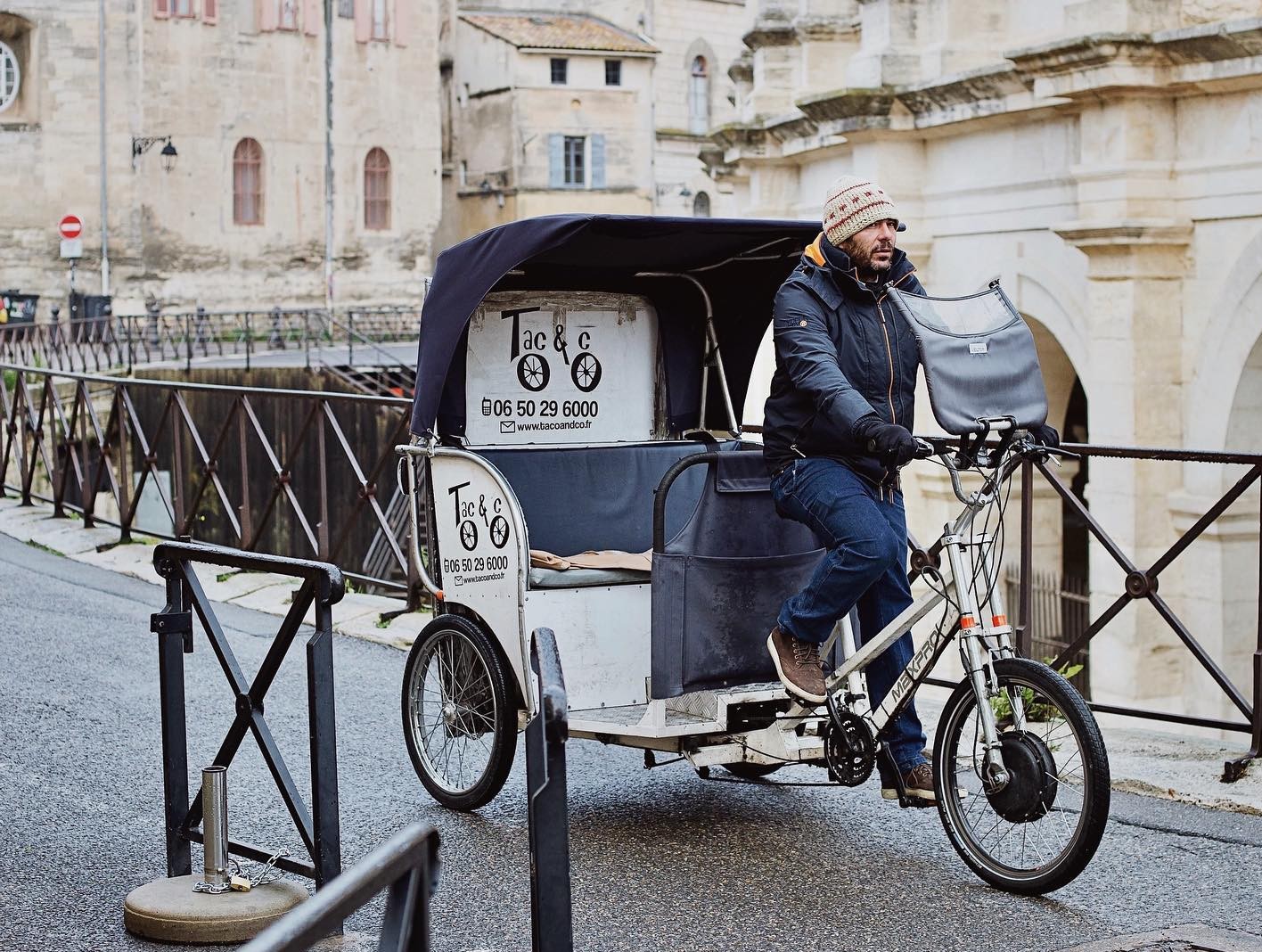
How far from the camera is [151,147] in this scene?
1900 inches

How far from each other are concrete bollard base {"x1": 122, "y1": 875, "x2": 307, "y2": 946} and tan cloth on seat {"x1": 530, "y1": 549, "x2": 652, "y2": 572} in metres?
1.63

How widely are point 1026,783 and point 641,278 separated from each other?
2.81 m

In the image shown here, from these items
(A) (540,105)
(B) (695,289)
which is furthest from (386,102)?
(B) (695,289)

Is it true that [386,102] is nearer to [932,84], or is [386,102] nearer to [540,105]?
[540,105]

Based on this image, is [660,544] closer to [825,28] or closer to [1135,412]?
[1135,412]

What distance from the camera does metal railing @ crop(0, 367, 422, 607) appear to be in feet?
35.8

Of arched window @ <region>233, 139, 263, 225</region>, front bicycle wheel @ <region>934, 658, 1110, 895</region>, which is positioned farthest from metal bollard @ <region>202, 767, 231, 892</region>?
arched window @ <region>233, 139, 263, 225</region>

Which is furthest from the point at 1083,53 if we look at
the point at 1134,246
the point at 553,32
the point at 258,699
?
the point at 553,32

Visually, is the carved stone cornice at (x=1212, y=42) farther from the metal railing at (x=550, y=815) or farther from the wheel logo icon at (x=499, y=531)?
the metal railing at (x=550, y=815)

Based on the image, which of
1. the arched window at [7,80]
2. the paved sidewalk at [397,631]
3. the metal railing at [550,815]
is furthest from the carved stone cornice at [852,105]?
the arched window at [7,80]

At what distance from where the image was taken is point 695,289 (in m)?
7.11

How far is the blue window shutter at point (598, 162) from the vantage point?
194ft

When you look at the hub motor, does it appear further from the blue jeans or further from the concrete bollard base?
the concrete bollard base

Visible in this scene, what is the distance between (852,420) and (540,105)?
53.6 metres
